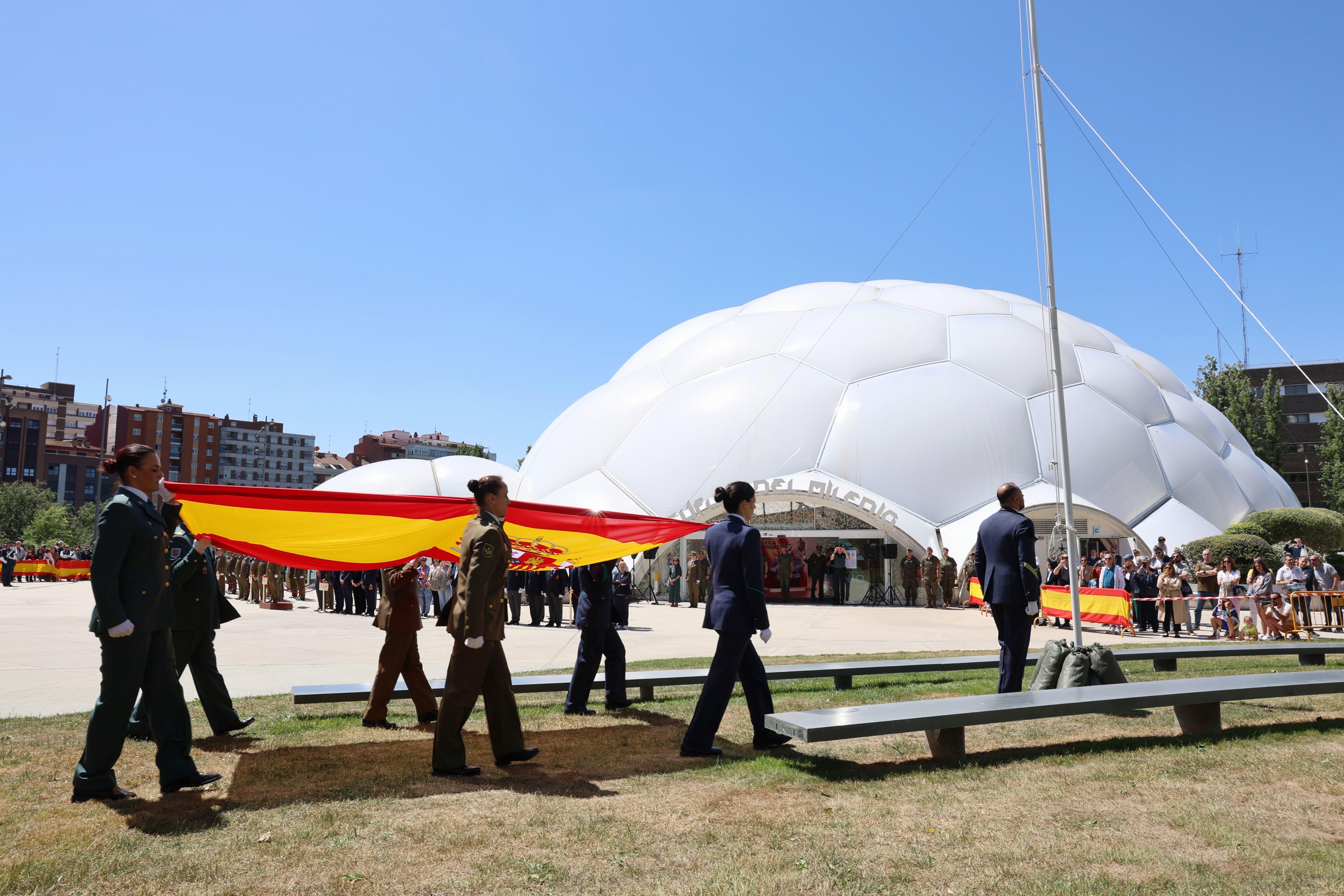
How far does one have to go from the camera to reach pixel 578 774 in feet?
18.1

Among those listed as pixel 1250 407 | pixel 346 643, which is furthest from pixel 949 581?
pixel 1250 407

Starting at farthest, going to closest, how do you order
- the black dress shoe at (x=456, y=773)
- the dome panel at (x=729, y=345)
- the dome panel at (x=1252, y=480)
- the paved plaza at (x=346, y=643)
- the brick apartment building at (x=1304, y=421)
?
the brick apartment building at (x=1304, y=421), the dome panel at (x=729, y=345), the dome panel at (x=1252, y=480), the paved plaza at (x=346, y=643), the black dress shoe at (x=456, y=773)

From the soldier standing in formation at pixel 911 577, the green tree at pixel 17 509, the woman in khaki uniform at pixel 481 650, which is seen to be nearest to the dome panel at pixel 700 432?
the soldier standing in formation at pixel 911 577

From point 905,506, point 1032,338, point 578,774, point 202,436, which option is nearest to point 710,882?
point 578,774

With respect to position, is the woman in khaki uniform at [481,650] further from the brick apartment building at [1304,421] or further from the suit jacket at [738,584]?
the brick apartment building at [1304,421]

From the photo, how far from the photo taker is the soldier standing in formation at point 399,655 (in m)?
7.05

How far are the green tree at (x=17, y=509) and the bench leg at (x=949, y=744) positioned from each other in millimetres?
86265

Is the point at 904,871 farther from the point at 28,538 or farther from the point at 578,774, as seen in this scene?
the point at 28,538

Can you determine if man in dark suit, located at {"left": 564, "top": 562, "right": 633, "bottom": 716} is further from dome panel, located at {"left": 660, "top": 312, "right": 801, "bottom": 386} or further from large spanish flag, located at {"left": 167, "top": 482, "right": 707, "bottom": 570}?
dome panel, located at {"left": 660, "top": 312, "right": 801, "bottom": 386}

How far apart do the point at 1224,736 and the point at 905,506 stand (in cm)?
2021

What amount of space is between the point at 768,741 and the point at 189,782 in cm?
371

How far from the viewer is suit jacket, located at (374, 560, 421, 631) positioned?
23.3 ft

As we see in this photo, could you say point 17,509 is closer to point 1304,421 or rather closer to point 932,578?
point 932,578

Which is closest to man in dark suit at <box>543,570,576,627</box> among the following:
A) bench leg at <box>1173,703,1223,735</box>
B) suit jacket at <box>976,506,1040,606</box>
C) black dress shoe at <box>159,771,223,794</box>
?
suit jacket at <box>976,506,1040,606</box>
